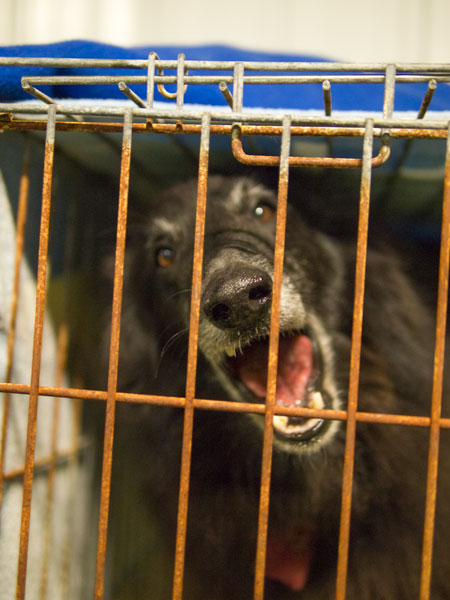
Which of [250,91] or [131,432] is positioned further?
[131,432]

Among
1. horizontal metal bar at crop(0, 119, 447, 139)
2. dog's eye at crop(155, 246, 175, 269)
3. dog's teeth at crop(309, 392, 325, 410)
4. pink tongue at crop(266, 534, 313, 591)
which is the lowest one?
pink tongue at crop(266, 534, 313, 591)

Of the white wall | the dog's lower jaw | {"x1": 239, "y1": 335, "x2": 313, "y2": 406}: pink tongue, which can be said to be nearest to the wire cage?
the dog's lower jaw

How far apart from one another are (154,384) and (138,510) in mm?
436

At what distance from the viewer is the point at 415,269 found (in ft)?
4.91

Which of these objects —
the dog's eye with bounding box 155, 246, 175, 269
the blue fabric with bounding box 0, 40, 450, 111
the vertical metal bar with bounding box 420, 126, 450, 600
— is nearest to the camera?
the vertical metal bar with bounding box 420, 126, 450, 600

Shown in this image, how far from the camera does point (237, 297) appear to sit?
881 mm

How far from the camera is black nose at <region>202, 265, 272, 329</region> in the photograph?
34.7 inches

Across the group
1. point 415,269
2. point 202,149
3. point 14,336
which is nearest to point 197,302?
point 202,149

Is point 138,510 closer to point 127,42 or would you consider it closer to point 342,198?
point 342,198

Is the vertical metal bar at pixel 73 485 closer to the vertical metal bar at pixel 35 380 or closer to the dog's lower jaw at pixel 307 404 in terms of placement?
the dog's lower jaw at pixel 307 404

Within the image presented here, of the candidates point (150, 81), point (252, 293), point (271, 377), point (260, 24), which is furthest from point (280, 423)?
point (260, 24)

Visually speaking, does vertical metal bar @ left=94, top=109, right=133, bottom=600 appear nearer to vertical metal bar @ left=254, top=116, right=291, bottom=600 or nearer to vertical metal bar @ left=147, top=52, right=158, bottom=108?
vertical metal bar @ left=147, top=52, right=158, bottom=108

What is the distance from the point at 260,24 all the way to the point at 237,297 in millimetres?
1190

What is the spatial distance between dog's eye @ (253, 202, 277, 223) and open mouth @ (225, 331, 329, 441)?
32 cm
